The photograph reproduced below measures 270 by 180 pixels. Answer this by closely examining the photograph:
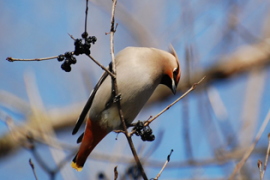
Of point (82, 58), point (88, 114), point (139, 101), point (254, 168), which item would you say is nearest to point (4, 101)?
point (82, 58)

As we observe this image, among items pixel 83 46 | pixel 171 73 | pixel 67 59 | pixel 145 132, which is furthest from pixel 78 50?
pixel 171 73

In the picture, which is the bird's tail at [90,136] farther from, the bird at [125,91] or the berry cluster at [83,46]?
the berry cluster at [83,46]

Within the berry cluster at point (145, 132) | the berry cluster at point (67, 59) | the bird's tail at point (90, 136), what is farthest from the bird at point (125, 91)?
the berry cluster at point (67, 59)

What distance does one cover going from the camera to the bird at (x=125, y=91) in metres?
3.65

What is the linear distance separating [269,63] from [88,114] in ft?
10.9

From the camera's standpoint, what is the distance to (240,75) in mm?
6320

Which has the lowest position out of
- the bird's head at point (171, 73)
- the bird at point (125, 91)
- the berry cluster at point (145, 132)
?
the berry cluster at point (145, 132)

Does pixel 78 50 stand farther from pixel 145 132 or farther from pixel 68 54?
pixel 145 132

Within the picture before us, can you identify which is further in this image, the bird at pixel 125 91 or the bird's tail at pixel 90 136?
the bird's tail at pixel 90 136

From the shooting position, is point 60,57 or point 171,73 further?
point 171,73

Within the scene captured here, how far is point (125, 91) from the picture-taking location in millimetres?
3633

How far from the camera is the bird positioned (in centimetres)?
365

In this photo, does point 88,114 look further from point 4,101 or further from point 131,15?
point 4,101

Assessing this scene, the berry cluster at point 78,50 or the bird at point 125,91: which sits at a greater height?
the bird at point 125,91
